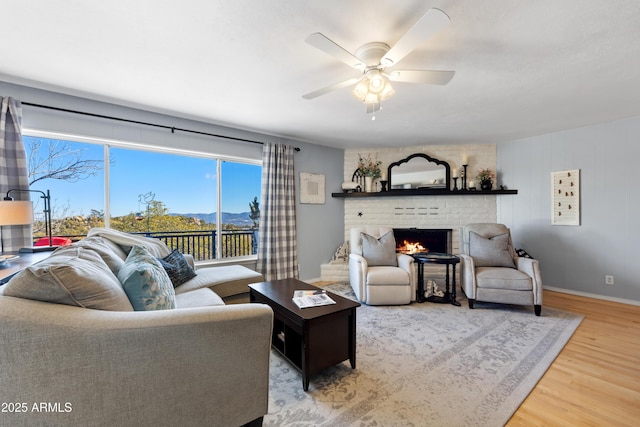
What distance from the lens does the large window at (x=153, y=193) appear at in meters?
2.73

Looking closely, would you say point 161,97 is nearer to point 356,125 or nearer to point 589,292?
point 356,125

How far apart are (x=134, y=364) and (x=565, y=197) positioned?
509 cm

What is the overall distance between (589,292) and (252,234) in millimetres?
4815

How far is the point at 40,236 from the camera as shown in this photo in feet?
8.78

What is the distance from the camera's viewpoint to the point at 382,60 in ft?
5.71

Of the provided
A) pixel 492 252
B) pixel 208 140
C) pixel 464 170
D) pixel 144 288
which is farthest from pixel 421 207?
pixel 144 288

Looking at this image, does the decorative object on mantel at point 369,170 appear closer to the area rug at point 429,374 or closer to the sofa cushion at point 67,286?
the area rug at point 429,374

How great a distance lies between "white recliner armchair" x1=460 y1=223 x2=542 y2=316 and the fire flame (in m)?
0.93

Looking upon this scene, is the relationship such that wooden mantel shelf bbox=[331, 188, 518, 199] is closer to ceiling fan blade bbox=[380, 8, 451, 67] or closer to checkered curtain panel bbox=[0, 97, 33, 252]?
ceiling fan blade bbox=[380, 8, 451, 67]

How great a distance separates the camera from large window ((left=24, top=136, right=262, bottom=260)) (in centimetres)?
273

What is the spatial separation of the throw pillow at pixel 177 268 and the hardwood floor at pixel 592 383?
8.61 feet

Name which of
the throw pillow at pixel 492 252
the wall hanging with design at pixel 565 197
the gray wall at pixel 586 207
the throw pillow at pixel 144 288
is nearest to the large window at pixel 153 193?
Answer: the throw pillow at pixel 144 288

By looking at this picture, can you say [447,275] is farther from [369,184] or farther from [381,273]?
[369,184]

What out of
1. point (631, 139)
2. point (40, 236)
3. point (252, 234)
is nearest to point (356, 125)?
point (252, 234)
